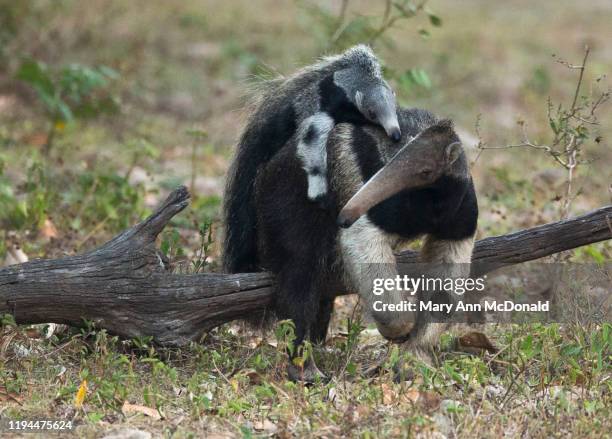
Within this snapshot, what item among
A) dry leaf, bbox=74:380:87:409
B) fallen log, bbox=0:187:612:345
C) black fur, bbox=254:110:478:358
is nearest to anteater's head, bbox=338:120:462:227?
black fur, bbox=254:110:478:358

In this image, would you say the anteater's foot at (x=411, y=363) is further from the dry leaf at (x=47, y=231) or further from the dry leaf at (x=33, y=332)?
the dry leaf at (x=47, y=231)

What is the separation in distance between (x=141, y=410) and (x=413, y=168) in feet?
6.19

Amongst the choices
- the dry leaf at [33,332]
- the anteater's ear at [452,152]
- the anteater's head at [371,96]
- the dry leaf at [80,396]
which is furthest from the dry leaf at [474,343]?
the dry leaf at [33,332]

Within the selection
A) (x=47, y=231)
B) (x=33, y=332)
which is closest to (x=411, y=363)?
(x=33, y=332)

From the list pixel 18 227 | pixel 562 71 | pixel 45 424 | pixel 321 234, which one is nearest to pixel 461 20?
pixel 562 71

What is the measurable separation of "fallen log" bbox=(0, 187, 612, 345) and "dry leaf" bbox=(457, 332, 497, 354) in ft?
1.63

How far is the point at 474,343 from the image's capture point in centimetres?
612

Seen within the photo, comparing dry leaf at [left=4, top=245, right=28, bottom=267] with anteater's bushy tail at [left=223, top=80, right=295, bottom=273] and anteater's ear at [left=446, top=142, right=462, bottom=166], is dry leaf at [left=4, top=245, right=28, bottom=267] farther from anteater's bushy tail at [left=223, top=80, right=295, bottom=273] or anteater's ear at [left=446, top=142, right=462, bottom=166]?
anteater's ear at [left=446, top=142, right=462, bottom=166]

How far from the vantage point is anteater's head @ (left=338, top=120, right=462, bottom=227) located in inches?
209

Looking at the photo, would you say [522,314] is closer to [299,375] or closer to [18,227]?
[299,375]

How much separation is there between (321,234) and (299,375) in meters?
0.82

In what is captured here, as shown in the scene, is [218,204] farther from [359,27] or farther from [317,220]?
[317,220]

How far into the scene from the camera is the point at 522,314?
6.42 meters

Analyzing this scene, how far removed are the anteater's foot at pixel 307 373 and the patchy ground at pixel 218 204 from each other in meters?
0.11
